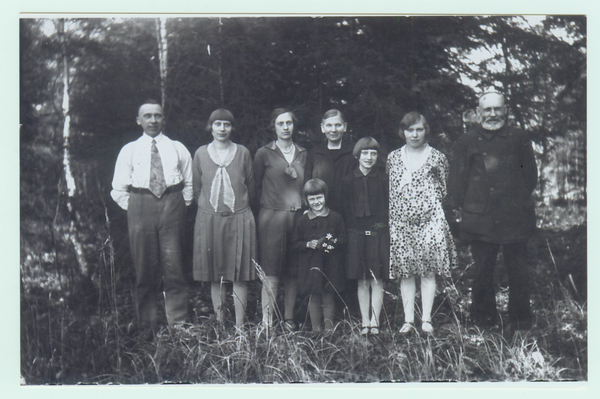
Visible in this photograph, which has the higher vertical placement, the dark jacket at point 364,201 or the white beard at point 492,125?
the white beard at point 492,125

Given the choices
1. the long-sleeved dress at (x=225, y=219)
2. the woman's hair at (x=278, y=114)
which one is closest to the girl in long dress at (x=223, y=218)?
the long-sleeved dress at (x=225, y=219)

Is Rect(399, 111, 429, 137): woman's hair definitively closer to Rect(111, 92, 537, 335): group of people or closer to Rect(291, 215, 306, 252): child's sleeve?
Rect(111, 92, 537, 335): group of people

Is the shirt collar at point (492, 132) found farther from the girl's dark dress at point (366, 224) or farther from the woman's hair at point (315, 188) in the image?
the woman's hair at point (315, 188)

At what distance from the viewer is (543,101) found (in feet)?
20.2

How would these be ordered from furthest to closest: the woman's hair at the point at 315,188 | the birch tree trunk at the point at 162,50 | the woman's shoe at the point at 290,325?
the birch tree trunk at the point at 162,50, the woman's shoe at the point at 290,325, the woman's hair at the point at 315,188

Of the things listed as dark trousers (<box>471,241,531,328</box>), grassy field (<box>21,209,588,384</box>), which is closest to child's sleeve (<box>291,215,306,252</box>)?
grassy field (<box>21,209,588,384</box>)

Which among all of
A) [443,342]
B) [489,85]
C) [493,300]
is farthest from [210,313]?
[489,85]

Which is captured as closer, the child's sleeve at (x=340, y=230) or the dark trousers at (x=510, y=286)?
the child's sleeve at (x=340, y=230)

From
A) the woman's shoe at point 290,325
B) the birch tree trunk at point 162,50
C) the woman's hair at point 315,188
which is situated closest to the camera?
the woman's hair at point 315,188

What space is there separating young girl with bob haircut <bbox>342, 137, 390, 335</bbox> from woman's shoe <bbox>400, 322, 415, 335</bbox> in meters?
0.35

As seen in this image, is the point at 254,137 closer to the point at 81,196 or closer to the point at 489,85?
the point at 81,196

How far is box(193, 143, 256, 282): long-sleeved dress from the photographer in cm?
596

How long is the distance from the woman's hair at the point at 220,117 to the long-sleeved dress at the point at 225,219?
0.86 ft

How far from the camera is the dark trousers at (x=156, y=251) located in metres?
6.00
